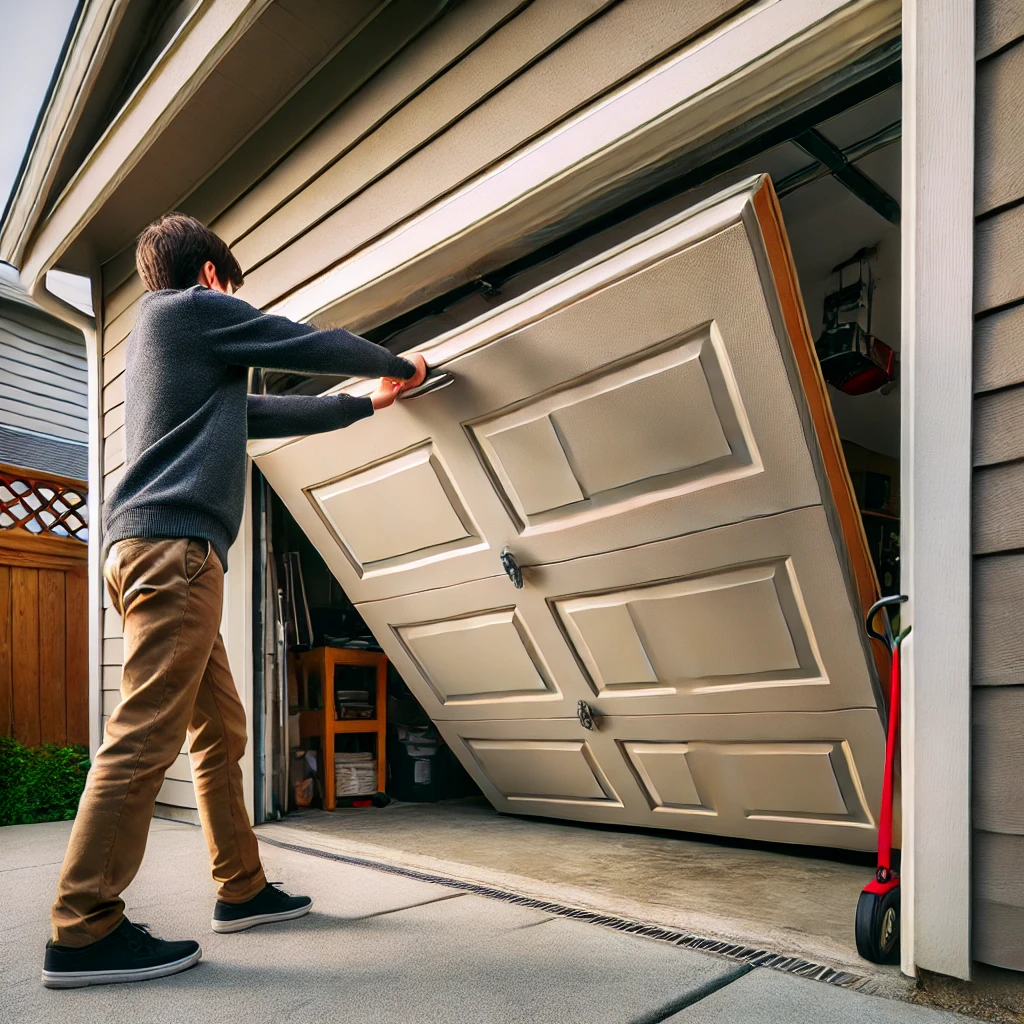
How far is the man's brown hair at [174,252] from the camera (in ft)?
6.01

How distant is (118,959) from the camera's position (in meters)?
1.50

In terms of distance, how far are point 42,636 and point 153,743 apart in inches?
146

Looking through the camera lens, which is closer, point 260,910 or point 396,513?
point 260,910

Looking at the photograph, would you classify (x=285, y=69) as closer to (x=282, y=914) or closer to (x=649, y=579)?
(x=649, y=579)

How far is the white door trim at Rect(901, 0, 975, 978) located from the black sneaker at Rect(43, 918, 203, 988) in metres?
1.27

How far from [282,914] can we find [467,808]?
1862 millimetres

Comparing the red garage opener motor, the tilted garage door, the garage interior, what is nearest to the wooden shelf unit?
the garage interior

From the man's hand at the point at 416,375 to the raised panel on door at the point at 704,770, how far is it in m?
1.18

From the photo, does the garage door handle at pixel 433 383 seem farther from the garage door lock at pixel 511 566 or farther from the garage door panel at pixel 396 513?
the garage door lock at pixel 511 566

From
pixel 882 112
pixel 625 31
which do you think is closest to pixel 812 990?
pixel 625 31

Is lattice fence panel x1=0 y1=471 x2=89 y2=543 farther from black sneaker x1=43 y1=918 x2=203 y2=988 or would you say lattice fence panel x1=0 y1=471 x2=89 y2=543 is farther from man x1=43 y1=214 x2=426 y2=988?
black sneaker x1=43 y1=918 x2=203 y2=988

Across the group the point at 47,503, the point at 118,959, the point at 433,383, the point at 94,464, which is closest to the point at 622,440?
the point at 433,383

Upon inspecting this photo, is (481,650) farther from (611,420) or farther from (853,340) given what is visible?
(853,340)

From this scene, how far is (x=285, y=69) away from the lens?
274 cm
